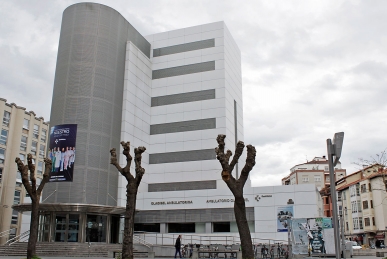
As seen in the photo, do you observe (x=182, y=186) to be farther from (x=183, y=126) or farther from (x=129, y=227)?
(x=129, y=227)

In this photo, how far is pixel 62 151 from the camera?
38688 mm

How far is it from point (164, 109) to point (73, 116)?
12598mm

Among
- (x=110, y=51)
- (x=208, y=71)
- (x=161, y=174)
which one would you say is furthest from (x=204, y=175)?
(x=110, y=51)

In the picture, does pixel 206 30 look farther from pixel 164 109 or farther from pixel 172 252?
pixel 172 252

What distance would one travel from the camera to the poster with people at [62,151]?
38094 mm

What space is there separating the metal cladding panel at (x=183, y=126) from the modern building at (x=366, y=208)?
24583 millimetres

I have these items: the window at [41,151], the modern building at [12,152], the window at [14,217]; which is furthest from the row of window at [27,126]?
the window at [14,217]

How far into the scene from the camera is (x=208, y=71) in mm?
49406

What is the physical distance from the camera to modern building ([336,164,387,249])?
62.0 m

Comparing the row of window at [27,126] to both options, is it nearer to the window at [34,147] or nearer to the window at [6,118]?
the window at [6,118]

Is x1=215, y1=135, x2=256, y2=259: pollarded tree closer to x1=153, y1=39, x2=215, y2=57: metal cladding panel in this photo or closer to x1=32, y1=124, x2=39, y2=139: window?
x1=153, y1=39, x2=215, y2=57: metal cladding panel

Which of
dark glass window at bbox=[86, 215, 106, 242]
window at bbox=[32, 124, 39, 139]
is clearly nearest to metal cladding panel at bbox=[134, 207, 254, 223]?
dark glass window at bbox=[86, 215, 106, 242]

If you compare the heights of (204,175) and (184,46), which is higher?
(184,46)

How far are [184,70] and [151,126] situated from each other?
806cm
